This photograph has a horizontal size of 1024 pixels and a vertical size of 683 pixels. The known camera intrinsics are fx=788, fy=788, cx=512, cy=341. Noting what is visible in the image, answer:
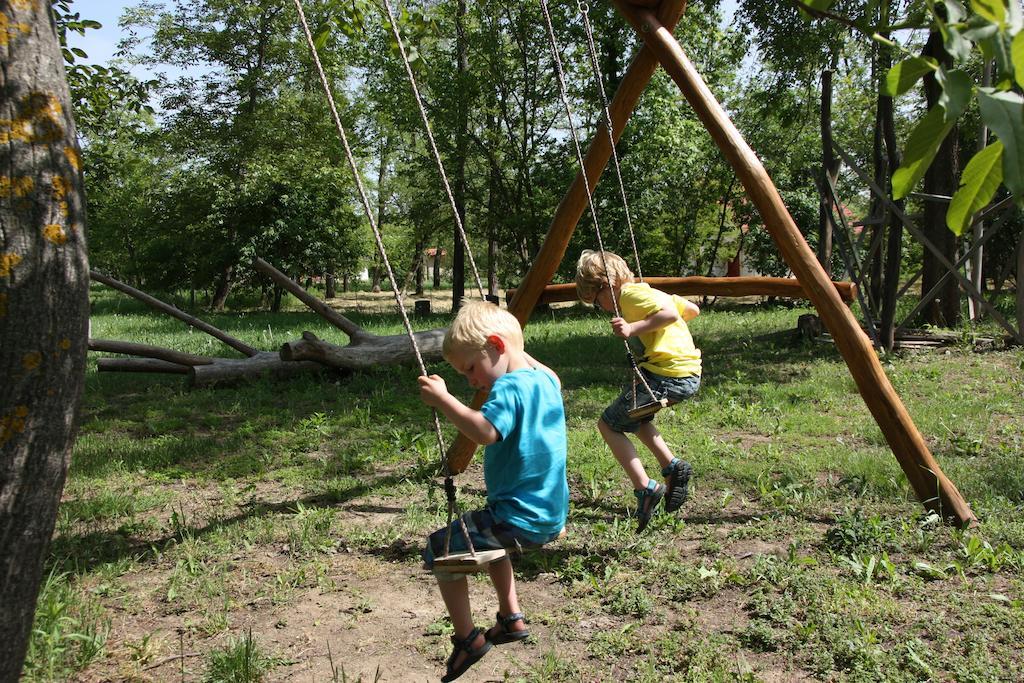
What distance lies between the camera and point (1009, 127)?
3.12ft

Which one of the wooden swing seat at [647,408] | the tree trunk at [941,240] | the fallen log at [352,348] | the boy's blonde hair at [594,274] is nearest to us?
the wooden swing seat at [647,408]

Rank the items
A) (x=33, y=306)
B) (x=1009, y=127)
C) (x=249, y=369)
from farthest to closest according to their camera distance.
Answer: (x=249, y=369) → (x=33, y=306) → (x=1009, y=127)

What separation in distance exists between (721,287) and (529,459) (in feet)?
16.3

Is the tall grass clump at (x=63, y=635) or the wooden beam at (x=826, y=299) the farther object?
the wooden beam at (x=826, y=299)

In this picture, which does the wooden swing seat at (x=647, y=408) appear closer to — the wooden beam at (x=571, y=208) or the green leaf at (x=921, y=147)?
the wooden beam at (x=571, y=208)

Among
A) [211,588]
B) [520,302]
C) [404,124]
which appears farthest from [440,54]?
[211,588]

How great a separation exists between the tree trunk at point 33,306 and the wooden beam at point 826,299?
3.35m

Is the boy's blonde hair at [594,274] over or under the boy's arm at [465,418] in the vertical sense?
over

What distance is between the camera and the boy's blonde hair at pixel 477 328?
2.74 m

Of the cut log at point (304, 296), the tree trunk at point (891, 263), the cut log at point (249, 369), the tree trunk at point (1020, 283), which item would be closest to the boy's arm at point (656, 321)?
the cut log at point (304, 296)

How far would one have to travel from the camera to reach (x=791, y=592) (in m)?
3.71

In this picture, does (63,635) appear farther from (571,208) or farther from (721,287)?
(721,287)

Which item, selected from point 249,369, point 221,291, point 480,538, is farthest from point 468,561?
point 221,291

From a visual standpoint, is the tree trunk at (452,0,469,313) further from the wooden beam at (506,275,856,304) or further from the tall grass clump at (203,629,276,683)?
the tall grass clump at (203,629,276,683)
